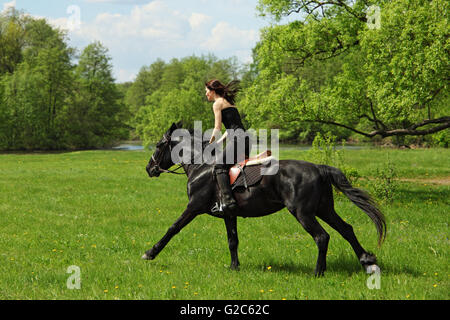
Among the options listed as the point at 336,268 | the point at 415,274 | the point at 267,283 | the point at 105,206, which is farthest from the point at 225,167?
the point at 105,206

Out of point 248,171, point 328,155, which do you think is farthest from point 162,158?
point 328,155

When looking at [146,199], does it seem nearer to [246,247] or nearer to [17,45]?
[246,247]

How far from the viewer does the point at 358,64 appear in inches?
706

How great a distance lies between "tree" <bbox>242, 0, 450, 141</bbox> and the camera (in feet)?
45.2

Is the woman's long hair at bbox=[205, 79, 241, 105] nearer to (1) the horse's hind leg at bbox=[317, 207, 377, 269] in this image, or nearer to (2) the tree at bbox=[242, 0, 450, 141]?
(1) the horse's hind leg at bbox=[317, 207, 377, 269]

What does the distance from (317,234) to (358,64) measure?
13.0 m

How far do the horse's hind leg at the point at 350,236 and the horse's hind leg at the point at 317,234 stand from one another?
354mm

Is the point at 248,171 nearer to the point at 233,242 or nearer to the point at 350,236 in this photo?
the point at 233,242

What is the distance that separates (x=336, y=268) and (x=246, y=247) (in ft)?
7.60

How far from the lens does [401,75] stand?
14.6m

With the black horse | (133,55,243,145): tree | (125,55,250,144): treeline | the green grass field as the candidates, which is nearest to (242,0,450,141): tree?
the green grass field

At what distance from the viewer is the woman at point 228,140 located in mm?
7363

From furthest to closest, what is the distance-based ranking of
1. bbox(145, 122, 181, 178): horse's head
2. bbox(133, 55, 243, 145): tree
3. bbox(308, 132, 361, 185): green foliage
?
bbox(133, 55, 243, 145): tree
bbox(308, 132, 361, 185): green foliage
bbox(145, 122, 181, 178): horse's head

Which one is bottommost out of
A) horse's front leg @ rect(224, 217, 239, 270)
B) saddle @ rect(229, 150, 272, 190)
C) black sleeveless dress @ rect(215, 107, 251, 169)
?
horse's front leg @ rect(224, 217, 239, 270)
